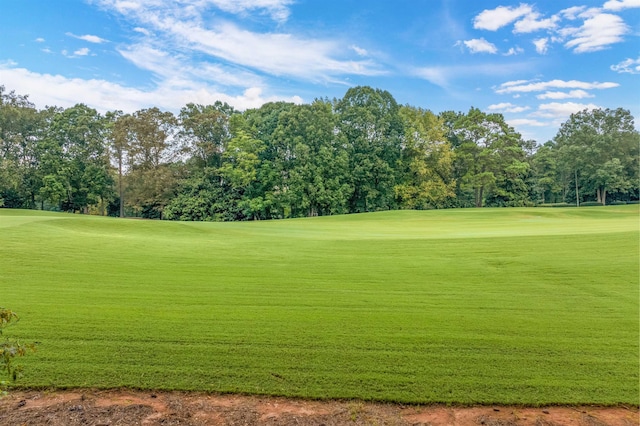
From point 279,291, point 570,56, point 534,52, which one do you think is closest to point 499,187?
point 534,52

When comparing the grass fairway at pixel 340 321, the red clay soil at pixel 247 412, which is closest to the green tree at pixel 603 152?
the grass fairway at pixel 340 321

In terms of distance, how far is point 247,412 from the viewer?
3.05 meters

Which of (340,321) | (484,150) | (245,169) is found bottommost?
(340,321)

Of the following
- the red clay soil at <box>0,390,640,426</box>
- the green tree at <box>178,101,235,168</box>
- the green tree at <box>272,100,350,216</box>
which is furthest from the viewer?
the green tree at <box>178,101,235,168</box>

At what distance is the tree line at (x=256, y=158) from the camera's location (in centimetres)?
3669

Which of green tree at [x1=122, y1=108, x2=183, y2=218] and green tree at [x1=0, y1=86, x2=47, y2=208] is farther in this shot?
green tree at [x1=122, y1=108, x2=183, y2=218]

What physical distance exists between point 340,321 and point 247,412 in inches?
81.4

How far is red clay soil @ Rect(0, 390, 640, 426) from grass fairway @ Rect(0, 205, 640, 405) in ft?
0.43

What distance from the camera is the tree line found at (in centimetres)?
3669

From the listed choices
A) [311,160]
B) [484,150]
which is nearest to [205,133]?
[311,160]

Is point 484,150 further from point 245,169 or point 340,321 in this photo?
point 340,321

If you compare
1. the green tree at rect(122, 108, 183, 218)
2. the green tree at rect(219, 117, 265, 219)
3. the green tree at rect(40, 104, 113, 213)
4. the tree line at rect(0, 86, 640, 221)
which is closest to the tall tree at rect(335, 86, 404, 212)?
the tree line at rect(0, 86, 640, 221)

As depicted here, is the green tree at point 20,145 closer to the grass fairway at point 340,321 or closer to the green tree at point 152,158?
the green tree at point 152,158

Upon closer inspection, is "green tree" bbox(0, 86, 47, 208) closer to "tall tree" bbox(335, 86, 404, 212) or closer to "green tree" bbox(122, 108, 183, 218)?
"green tree" bbox(122, 108, 183, 218)
